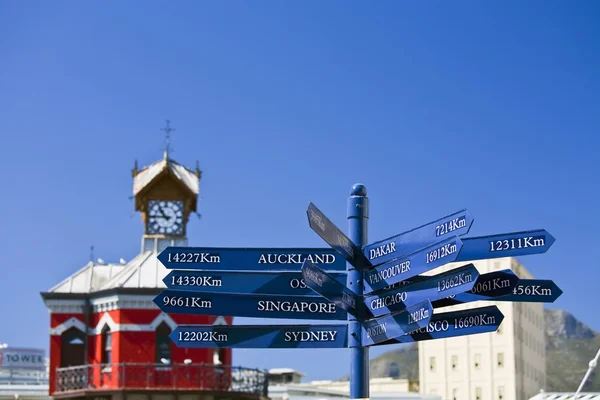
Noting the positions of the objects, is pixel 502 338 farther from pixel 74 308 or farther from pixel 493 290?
pixel 493 290

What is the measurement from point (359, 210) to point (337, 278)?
813 millimetres

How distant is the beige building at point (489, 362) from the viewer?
99.4 m

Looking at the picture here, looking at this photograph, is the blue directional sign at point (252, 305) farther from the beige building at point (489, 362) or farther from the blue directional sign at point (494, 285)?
the beige building at point (489, 362)

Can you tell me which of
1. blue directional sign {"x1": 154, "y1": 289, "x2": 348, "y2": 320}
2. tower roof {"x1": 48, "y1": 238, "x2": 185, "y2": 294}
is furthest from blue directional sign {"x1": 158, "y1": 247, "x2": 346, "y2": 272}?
tower roof {"x1": 48, "y1": 238, "x2": 185, "y2": 294}

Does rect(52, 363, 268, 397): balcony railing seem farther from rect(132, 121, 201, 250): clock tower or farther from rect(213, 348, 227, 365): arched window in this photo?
rect(132, 121, 201, 250): clock tower

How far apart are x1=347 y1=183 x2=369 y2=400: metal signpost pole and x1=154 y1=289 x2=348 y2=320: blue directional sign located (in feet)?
1.19

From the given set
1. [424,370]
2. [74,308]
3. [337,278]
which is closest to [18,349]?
[424,370]

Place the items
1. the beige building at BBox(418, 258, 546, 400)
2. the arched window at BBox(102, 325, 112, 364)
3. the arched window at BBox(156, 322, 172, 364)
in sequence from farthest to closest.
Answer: the beige building at BBox(418, 258, 546, 400) < the arched window at BBox(102, 325, 112, 364) < the arched window at BBox(156, 322, 172, 364)

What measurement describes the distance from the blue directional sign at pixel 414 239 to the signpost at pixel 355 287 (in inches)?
0.4

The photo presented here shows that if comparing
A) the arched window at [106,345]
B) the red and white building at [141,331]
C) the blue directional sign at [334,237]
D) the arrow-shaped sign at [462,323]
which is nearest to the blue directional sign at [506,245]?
the arrow-shaped sign at [462,323]

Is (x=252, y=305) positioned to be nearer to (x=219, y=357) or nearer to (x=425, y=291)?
(x=425, y=291)

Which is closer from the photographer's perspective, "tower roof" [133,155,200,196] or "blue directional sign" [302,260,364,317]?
"blue directional sign" [302,260,364,317]

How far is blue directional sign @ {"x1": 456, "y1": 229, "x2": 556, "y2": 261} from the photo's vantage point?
11.7 m

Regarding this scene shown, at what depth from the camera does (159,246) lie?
4394 centimetres
